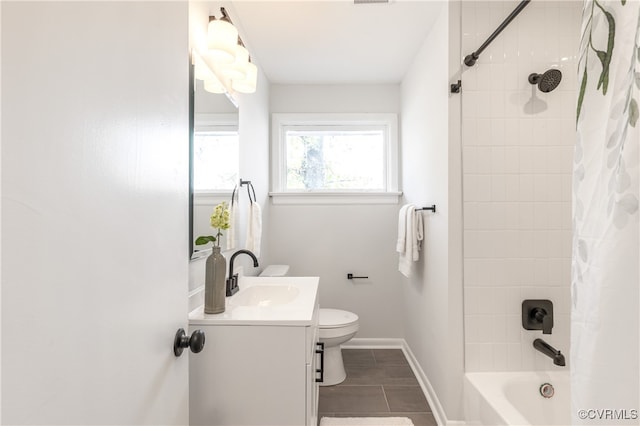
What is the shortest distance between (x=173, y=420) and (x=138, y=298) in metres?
0.36

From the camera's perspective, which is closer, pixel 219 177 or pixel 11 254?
pixel 11 254

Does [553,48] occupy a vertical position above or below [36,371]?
above

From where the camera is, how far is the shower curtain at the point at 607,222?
0.46 m

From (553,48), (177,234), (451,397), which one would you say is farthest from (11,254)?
(553,48)

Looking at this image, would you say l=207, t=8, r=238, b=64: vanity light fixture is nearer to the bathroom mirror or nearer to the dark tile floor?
the bathroom mirror

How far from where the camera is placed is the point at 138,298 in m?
0.59

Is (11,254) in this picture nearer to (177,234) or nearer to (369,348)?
(177,234)

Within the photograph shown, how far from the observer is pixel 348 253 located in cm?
291

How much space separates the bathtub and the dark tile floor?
398 millimetres

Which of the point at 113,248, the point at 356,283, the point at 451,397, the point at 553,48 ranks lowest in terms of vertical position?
the point at 451,397

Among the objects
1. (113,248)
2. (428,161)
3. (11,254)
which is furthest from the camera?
(428,161)

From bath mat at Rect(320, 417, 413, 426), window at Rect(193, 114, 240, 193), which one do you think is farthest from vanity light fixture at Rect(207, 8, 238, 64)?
bath mat at Rect(320, 417, 413, 426)

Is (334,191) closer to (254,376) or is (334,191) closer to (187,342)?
(254,376)

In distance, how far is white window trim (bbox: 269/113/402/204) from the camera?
9.54 feet
